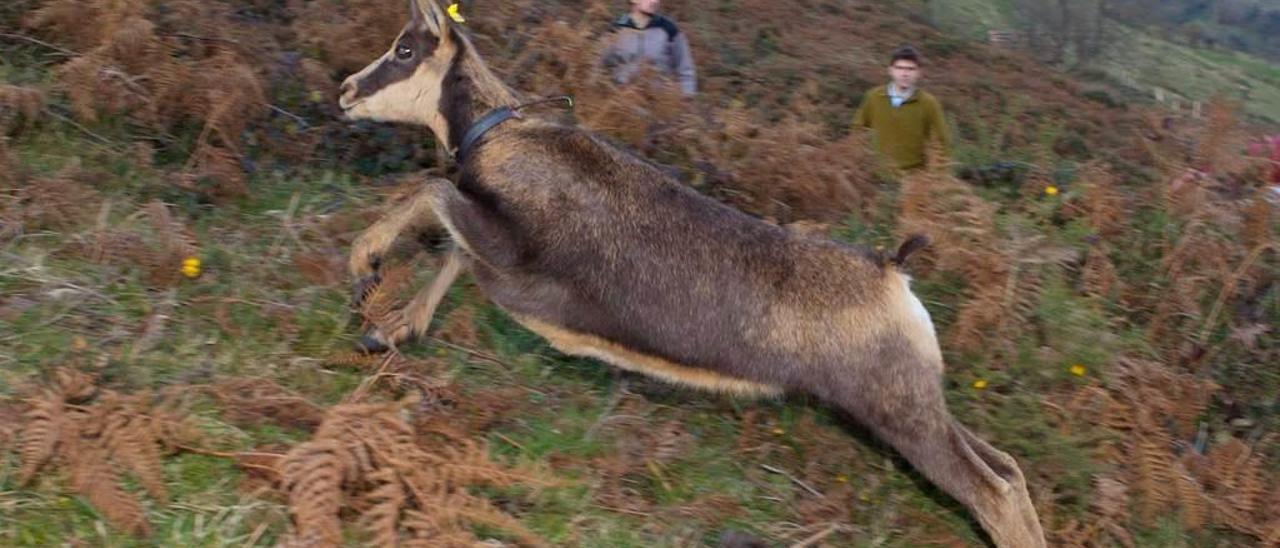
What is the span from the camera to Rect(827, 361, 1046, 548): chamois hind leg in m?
6.48

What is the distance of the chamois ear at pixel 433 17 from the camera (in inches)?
277

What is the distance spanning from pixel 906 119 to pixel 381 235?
5082 mm

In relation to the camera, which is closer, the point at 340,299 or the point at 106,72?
the point at 340,299

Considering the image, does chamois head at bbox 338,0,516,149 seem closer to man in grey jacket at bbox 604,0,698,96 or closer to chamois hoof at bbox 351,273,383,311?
chamois hoof at bbox 351,273,383,311

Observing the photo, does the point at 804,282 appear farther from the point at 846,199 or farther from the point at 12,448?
the point at 12,448

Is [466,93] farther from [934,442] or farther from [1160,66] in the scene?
[1160,66]

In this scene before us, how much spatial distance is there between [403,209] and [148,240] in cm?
175

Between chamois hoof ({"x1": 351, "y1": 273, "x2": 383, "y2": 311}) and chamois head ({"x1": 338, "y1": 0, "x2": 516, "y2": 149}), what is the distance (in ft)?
2.81

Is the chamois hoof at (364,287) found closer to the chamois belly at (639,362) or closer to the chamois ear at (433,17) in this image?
the chamois belly at (639,362)

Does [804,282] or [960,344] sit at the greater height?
[804,282]

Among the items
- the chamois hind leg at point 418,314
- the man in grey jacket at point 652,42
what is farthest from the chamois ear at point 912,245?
the man in grey jacket at point 652,42

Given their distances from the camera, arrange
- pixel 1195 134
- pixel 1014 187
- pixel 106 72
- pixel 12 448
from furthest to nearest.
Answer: pixel 1195 134
pixel 1014 187
pixel 106 72
pixel 12 448

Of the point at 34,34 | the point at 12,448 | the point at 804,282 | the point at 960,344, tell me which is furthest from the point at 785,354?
the point at 34,34

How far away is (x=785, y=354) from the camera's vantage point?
21.4 ft
